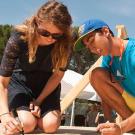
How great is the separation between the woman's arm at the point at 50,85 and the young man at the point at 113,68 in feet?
0.90

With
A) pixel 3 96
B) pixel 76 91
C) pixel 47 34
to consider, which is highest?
pixel 47 34

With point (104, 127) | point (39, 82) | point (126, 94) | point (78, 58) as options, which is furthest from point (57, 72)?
point (78, 58)

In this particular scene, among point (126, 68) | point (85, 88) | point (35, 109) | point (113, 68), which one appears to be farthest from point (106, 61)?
point (85, 88)

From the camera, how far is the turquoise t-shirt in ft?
8.54

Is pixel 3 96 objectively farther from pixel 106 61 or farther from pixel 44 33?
pixel 106 61

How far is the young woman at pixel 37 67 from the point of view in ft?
9.09

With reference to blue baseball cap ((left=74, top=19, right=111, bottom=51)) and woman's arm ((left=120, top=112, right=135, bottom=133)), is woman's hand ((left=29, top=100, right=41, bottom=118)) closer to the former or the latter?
blue baseball cap ((left=74, top=19, right=111, bottom=51))

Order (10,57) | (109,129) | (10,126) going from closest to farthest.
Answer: (109,129), (10,126), (10,57)

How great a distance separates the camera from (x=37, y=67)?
3066mm

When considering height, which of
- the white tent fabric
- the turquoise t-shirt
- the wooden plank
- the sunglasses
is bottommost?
the white tent fabric

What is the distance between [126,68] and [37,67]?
744 mm

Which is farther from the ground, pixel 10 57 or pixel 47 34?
pixel 47 34

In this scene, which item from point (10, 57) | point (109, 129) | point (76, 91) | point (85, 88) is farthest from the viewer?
point (85, 88)

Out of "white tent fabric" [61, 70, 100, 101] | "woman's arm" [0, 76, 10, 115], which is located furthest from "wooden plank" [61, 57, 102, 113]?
"white tent fabric" [61, 70, 100, 101]
